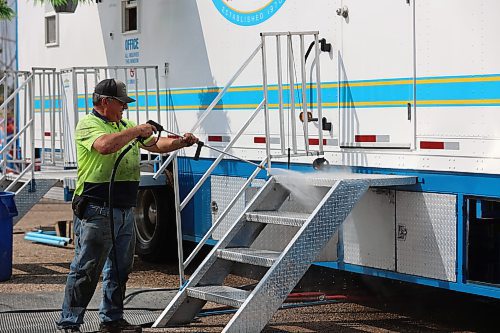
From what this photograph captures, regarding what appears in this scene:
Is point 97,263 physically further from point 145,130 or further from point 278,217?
point 278,217

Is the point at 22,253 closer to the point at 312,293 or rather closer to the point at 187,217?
the point at 187,217

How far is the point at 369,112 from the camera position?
7.12 metres

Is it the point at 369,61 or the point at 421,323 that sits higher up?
the point at 369,61

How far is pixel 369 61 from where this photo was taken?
23.4 ft

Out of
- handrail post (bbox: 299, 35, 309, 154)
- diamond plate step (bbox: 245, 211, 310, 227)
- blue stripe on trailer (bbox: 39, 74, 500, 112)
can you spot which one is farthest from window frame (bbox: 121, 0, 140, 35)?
diamond plate step (bbox: 245, 211, 310, 227)

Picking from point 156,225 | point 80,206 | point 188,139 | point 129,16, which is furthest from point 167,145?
point 129,16

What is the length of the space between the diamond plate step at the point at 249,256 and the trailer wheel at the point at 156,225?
269cm

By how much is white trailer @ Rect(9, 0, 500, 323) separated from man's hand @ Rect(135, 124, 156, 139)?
32.3 inches

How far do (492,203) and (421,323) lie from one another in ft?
4.69

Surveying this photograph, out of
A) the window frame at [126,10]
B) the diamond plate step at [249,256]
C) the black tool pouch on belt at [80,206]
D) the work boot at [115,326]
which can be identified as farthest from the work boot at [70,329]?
the window frame at [126,10]

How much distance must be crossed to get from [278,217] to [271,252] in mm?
263

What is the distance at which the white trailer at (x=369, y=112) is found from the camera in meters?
6.44

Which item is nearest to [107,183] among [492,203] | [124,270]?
[124,270]

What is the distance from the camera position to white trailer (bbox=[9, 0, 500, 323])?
644 cm
